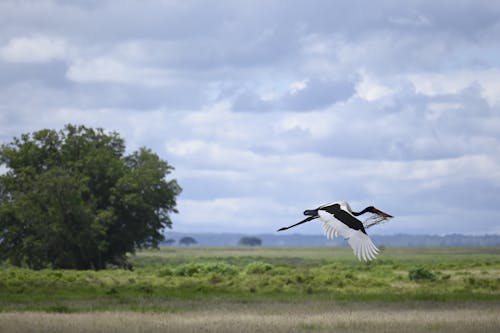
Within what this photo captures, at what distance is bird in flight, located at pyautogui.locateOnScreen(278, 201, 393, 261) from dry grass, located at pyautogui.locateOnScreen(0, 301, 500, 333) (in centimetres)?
1167

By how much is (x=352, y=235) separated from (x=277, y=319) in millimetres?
15618

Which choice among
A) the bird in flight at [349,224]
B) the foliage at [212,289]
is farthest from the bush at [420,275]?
the bird in flight at [349,224]

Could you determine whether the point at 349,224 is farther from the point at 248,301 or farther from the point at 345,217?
the point at 248,301

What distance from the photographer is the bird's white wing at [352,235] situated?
535 inches

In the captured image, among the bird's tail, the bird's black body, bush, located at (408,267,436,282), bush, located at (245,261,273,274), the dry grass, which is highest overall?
the bird's black body

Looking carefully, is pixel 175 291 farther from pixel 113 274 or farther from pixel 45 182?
pixel 45 182

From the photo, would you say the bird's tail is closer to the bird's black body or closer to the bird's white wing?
the bird's white wing

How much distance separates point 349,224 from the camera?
1404cm

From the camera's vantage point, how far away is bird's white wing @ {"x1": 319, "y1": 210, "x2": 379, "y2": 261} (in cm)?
1360

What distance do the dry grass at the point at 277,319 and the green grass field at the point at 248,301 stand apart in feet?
0.11

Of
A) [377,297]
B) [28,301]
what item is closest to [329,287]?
[377,297]

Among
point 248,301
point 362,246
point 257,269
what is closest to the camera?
point 362,246

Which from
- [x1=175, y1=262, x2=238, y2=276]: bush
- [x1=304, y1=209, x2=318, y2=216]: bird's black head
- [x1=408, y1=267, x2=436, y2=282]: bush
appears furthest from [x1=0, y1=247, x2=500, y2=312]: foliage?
[x1=304, y1=209, x2=318, y2=216]: bird's black head

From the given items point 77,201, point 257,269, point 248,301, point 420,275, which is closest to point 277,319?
point 248,301
